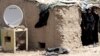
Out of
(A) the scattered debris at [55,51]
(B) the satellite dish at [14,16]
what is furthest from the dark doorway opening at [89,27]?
(B) the satellite dish at [14,16]

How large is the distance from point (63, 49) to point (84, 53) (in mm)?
749

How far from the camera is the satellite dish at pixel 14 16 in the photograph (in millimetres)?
13508

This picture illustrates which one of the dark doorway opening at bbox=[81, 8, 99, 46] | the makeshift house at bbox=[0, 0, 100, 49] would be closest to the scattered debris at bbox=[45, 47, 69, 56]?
the makeshift house at bbox=[0, 0, 100, 49]

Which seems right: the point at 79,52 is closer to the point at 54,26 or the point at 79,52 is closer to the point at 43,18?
the point at 54,26

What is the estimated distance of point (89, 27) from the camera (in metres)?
13.9

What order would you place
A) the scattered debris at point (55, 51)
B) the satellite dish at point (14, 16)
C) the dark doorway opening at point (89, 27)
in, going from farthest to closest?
1. the dark doorway opening at point (89, 27)
2. the satellite dish at point (14, 16)
3. the scattered debris at point (55, 51)

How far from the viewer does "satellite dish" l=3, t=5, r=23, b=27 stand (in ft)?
44.3

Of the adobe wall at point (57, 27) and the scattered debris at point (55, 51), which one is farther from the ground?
the adobe wall at point (57, 27)

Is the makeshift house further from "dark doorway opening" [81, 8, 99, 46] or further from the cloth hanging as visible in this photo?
"dark doorway opening" [81, 8, 99, 46]

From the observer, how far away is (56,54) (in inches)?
457

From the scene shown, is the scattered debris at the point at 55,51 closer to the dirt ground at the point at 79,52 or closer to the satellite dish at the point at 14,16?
the dirt ground at the point at 79,52

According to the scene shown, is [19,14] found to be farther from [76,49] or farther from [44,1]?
[76,49]

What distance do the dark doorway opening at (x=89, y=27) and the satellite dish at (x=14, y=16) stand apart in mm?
2375

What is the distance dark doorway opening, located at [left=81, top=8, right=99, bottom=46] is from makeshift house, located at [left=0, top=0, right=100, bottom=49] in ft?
1.55
